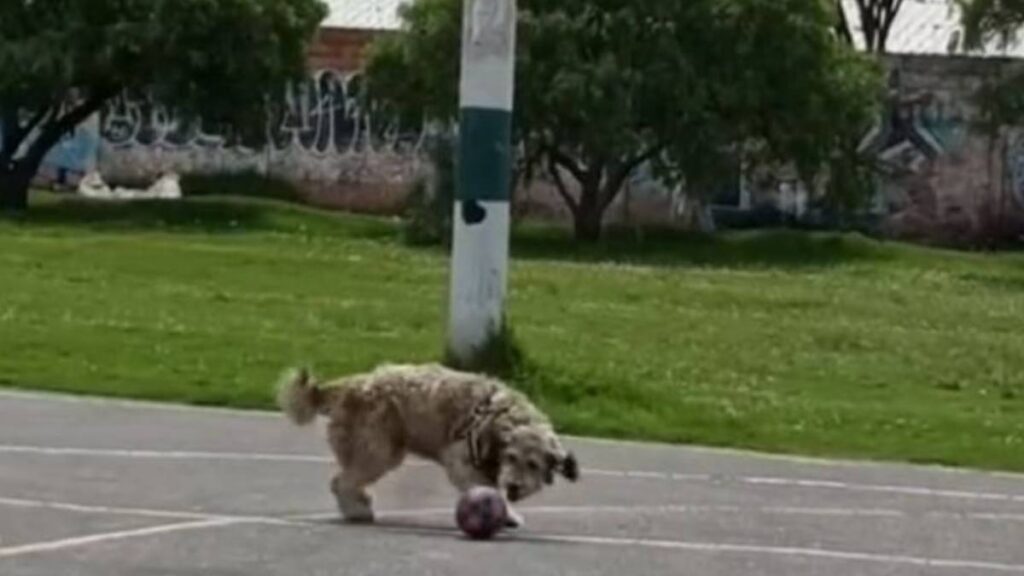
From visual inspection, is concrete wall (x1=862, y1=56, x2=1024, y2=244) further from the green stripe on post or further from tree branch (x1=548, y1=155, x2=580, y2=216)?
the green stripe on post

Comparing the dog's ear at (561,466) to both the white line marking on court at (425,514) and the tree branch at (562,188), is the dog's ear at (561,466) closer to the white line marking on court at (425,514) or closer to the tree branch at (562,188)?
the white line marking on court at (425,514)

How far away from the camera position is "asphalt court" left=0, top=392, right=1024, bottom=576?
11.3 metres

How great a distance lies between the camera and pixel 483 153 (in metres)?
17.8

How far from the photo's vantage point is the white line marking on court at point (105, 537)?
1108 centimetres

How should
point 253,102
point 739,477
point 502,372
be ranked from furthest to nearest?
1. point 253,102
2. point 502,372
3. point 739,477

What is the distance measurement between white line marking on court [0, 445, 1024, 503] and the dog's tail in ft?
7.70

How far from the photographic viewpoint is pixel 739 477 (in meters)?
15.3

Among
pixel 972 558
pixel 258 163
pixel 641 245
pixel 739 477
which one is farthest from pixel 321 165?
pixel 972 558

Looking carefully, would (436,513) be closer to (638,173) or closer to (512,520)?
(512,520)

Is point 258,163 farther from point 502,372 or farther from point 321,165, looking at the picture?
point 502,372

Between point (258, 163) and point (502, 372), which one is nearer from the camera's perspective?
point (502, 372)

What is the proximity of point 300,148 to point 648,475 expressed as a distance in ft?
133

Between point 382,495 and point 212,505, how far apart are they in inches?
39.1

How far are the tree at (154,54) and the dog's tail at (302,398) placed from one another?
35.2 metres
